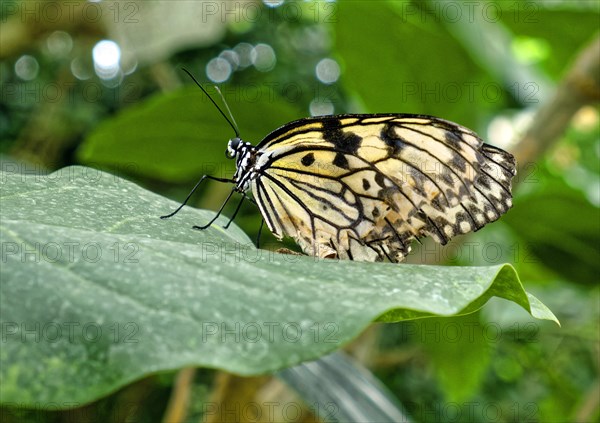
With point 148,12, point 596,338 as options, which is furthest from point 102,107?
point 596,338

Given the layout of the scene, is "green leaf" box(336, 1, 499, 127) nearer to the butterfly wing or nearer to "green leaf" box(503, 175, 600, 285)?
"green leaf" box(503, 175, 600, 285)

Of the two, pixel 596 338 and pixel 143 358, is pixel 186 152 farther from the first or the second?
pixel 596 338

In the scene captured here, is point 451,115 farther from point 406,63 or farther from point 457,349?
point 457,349

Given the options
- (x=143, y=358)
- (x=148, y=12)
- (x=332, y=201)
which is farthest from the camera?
(x=148, y=12)

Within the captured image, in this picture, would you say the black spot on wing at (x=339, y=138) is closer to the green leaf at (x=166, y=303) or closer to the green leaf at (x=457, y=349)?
the green leaf at (x=166, y=303)

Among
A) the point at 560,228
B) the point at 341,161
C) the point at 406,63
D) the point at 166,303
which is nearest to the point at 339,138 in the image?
the point at 341,161

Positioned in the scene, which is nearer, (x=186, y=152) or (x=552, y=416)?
(x=186, y=152)
